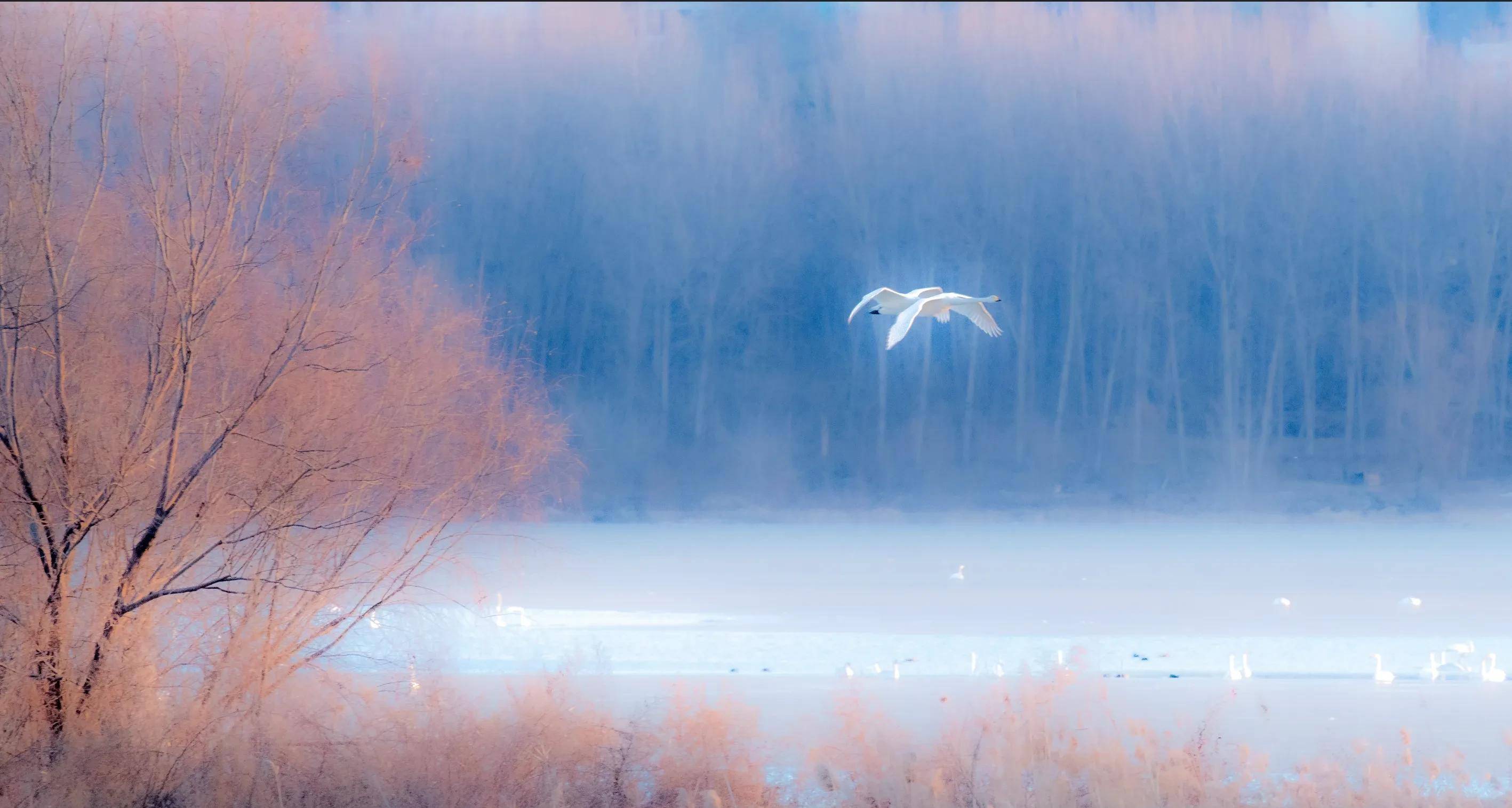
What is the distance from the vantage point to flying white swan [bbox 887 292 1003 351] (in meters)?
6.46

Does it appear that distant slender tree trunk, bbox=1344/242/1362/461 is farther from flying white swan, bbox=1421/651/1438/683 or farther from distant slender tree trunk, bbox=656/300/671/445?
distant slender tree trunk, bbox=656/300/671/445

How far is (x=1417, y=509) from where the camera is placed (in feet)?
40.7

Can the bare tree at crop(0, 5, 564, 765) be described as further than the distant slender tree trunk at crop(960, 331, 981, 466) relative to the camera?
No

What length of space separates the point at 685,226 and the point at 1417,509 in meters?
9.82

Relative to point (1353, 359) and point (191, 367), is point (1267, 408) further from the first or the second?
point (191, 367)

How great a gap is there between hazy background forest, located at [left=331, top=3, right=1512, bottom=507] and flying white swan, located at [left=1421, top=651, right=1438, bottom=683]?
7143mm

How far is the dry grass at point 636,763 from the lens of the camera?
4.68m

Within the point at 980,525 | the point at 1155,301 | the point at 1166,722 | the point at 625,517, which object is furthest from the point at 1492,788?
the point at 1155,301

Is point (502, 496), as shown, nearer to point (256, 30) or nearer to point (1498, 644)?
point (256, 30)

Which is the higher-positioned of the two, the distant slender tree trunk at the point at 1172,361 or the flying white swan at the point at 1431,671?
the distant slender tree trunk at the point at 1172,361

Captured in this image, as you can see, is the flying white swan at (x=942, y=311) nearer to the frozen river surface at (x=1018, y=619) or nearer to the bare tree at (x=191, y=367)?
the frozen river surface at (x=1018, y=619)

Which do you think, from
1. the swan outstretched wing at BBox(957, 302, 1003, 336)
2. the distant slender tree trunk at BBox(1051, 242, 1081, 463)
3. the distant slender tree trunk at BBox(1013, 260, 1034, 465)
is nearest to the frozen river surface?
the swan outstretched wing at BBox(957, 302, 1003, 336)

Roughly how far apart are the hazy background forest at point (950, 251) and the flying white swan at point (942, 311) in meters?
7.00

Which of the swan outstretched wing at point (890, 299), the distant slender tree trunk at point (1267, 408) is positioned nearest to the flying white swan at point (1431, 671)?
the swan outstretched wing at point (890, 299)
